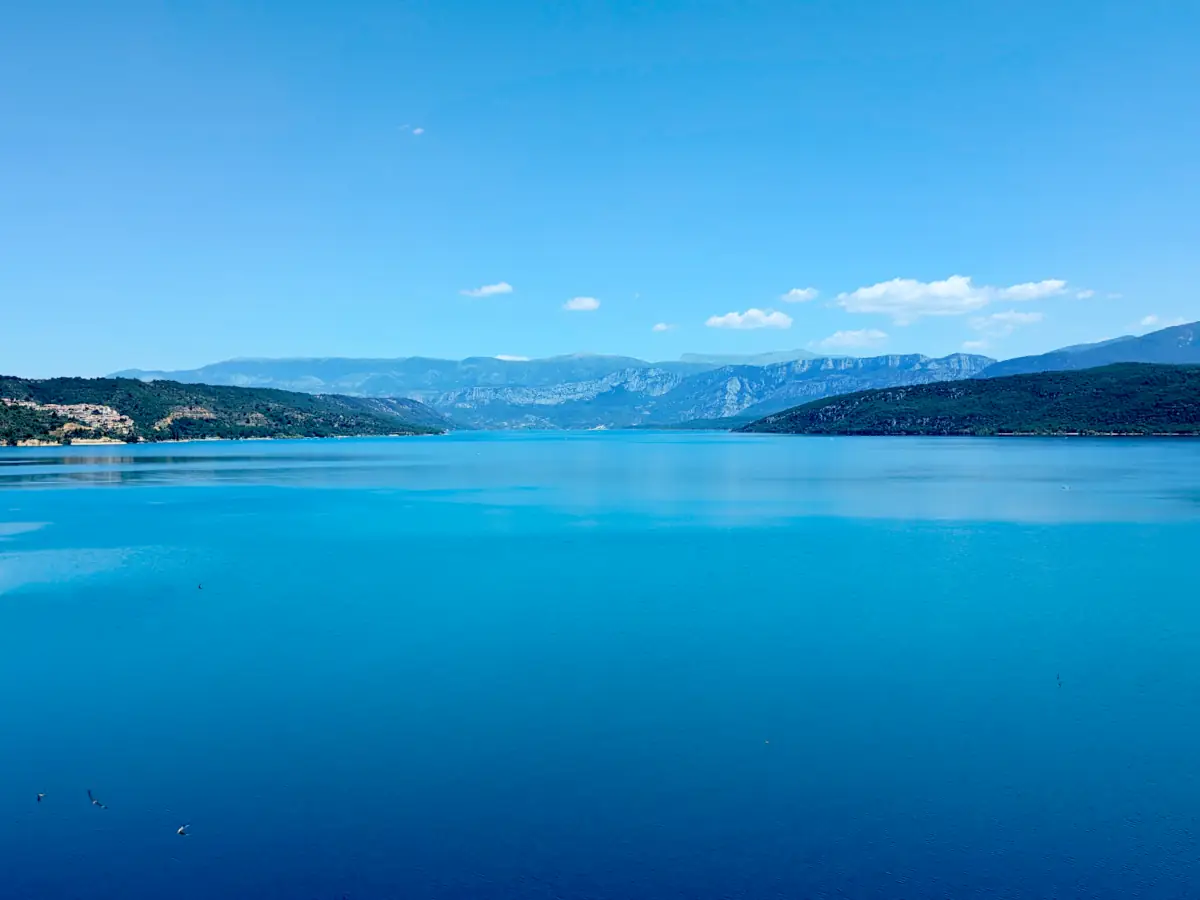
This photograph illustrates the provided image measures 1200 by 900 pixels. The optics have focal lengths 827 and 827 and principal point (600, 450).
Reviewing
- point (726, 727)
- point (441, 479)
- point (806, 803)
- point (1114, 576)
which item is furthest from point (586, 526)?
point (441, 479)

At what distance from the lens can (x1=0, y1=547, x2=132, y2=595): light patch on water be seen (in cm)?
4459

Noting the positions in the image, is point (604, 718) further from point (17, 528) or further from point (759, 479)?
point (759, 479)

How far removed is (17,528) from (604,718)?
60.8m

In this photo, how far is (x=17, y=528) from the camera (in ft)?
210

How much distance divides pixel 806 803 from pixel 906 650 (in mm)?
13895

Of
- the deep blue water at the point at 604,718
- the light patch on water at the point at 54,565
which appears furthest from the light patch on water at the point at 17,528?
the light patch on water at the point at 54,565

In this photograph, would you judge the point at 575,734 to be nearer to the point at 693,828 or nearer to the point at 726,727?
the point at 726,727

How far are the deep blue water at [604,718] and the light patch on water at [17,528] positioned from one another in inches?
190

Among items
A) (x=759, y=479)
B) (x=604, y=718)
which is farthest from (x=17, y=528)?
(x=759, y=479)

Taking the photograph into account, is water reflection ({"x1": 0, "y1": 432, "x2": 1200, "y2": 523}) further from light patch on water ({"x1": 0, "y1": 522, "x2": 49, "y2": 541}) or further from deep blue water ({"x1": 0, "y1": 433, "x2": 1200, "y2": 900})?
light patch on water ({"x1": 0, "y1": 522, "x2": 49, "y2": 541})

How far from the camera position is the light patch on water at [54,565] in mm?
44594

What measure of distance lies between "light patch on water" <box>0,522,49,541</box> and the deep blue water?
190 inches

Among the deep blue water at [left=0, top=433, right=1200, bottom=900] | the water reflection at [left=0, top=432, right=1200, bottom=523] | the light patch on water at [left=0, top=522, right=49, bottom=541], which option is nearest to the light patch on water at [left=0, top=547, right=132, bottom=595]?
the deep blue water at [left=0, top=433, right=1200, bottom=900]

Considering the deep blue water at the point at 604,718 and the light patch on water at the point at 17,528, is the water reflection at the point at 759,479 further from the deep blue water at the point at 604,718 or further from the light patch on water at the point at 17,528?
the light patch on water at the point at 17,528
